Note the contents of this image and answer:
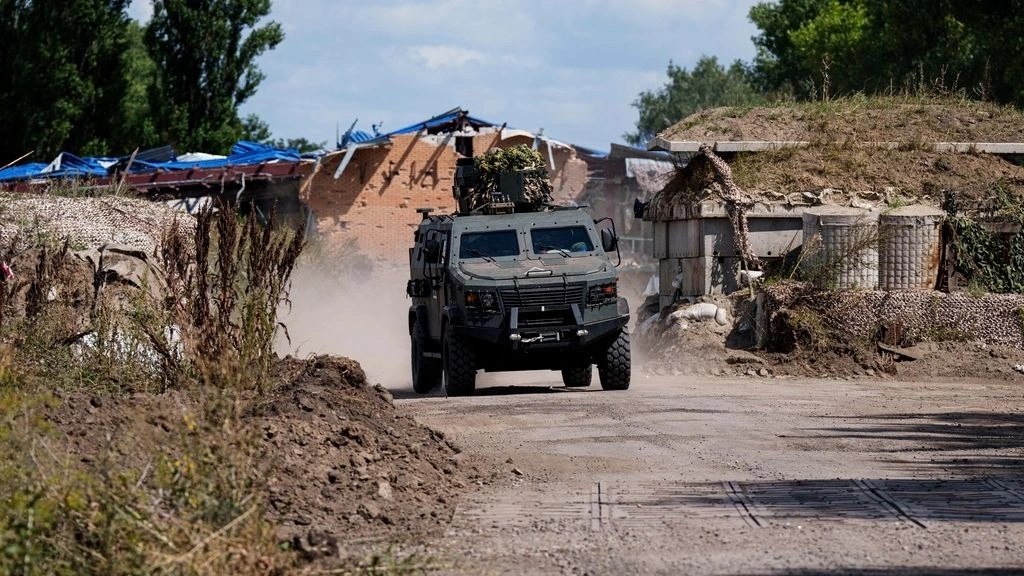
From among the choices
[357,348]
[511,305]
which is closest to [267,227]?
[511,305]

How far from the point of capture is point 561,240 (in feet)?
55.0

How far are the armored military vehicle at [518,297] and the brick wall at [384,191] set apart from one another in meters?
19.3

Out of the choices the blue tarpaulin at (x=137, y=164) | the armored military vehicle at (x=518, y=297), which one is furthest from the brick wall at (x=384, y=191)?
the armored military vehicle at (x=518, y=297)

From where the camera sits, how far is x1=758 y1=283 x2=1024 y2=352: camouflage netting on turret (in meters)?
19.1

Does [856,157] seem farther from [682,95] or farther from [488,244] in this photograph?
[682,95]

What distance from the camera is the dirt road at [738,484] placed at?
6.99 m

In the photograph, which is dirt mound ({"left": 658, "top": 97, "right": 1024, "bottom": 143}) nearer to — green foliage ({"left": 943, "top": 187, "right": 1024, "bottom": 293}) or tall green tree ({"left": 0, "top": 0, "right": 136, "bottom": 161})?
green foliage ({"left": 943, "top": 187, "right": 1024, "bottom": 293})

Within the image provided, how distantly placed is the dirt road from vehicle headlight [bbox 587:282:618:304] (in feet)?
3.30

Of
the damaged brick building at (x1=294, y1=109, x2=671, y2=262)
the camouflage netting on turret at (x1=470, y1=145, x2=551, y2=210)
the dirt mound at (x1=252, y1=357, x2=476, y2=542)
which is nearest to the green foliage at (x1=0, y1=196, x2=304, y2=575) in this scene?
the dirt mound at (x1=252, y1=357, x2=476, y2=542)

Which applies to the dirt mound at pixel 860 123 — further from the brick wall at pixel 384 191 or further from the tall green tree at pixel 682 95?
the tall green tree at pixel 682 95

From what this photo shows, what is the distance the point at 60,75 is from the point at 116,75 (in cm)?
286

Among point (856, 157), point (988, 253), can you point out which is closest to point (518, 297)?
point (988, 253)

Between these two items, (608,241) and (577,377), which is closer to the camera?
(608,241)

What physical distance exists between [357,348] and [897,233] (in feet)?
29.1
